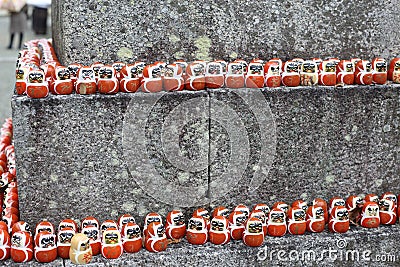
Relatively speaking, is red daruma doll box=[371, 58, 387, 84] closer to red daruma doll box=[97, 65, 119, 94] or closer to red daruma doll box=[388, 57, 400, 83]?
red daruma doll box=[388, 57, 400, 83]

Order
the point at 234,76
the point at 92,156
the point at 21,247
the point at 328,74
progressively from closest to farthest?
the point at 21,247 < the point at 92,156 < the point at 234,76 < the point at 328,74

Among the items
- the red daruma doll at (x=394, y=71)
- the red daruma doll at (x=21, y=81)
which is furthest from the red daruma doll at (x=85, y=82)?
the red daruma doll at (x=394, y=71)

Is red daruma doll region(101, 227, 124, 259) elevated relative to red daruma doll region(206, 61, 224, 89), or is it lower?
lower

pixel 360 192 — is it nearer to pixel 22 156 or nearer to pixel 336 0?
pixel 336 0

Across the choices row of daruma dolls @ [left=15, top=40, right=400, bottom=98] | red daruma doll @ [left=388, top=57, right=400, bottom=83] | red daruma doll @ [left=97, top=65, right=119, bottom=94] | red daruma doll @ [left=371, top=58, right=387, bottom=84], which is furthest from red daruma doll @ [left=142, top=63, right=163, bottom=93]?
red daruma doll @ [left=388, top=57, right=400, bottom=83]

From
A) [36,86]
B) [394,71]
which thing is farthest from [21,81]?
[394,71]

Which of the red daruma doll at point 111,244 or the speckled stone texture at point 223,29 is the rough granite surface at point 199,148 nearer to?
the red daruma doll at point 111,244

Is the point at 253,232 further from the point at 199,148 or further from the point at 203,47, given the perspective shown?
the point at 203,47
